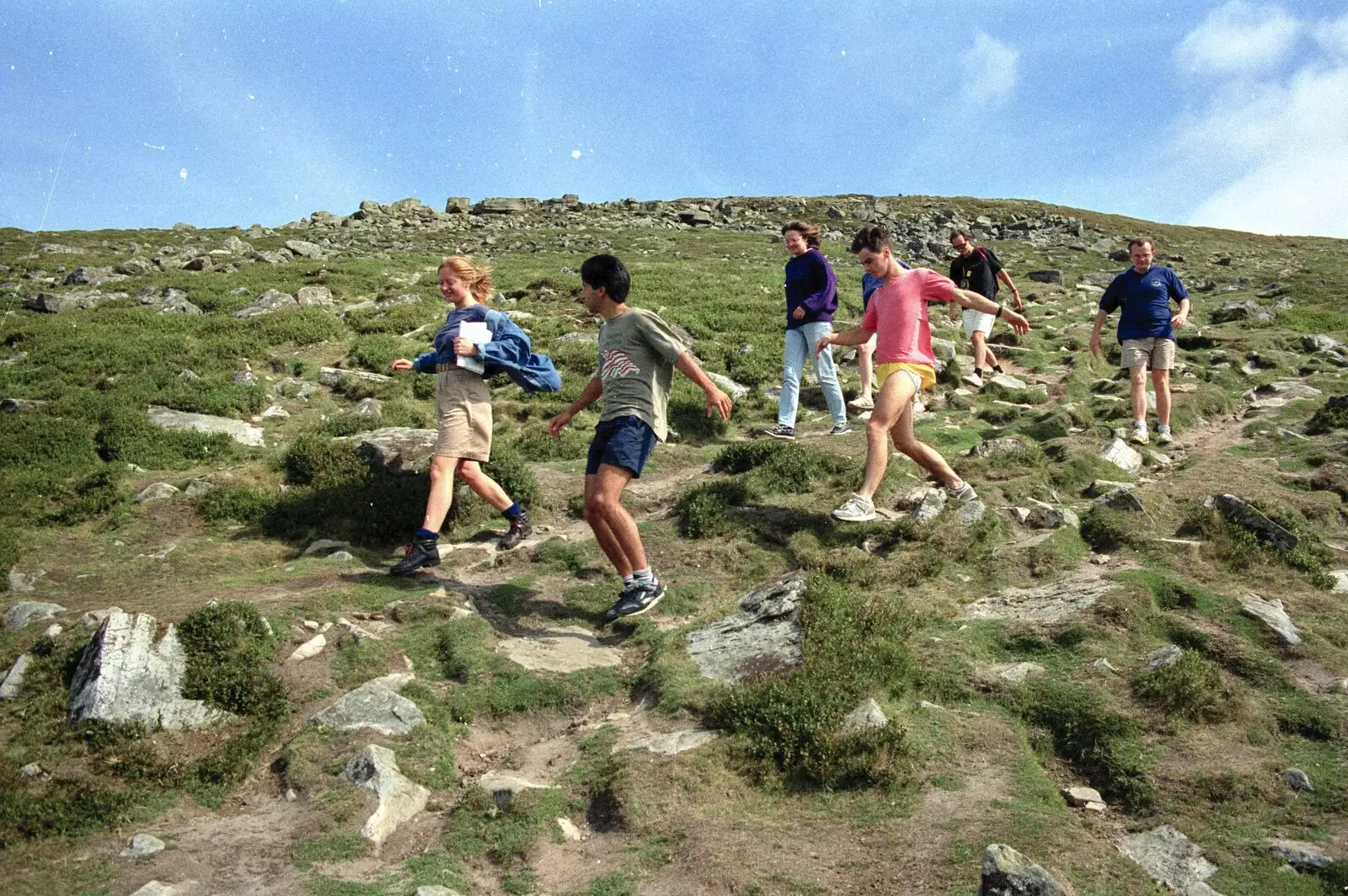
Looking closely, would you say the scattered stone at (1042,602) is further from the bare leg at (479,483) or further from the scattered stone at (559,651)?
the bare leg at (479,483)

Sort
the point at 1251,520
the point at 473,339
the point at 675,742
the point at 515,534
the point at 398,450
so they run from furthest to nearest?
the point at 398,450
the point at 515,534
the point at 473,339
the point at 1251,520
the point at 675,742

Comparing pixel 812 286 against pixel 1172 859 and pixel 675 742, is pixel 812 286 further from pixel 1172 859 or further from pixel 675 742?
pixel 1172 859

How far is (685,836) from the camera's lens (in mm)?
4844

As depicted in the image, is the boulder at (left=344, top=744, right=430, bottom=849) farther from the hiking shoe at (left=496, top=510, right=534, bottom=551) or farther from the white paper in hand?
the white paper in hand

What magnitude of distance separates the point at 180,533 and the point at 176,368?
21.3 feet

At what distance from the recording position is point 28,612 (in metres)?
7.25

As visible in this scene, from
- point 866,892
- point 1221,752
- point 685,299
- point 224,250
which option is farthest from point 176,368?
point 224,250

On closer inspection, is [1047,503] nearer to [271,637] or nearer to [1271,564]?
[1271,564]

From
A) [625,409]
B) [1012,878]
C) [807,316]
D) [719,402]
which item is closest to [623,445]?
[625,409]

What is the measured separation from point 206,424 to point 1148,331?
13.8 m

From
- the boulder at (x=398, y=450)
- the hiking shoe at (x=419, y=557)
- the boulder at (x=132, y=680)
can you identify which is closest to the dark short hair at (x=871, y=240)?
the hiking shoe at (x=419, y=557)

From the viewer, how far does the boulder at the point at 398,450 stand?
10.8 meters

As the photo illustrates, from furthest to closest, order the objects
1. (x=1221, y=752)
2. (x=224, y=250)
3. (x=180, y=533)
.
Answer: (x=224, y=250)
(x=180, y=533)
(x=1221, y=752)

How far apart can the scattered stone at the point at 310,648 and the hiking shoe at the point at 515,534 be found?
8.47 feet
